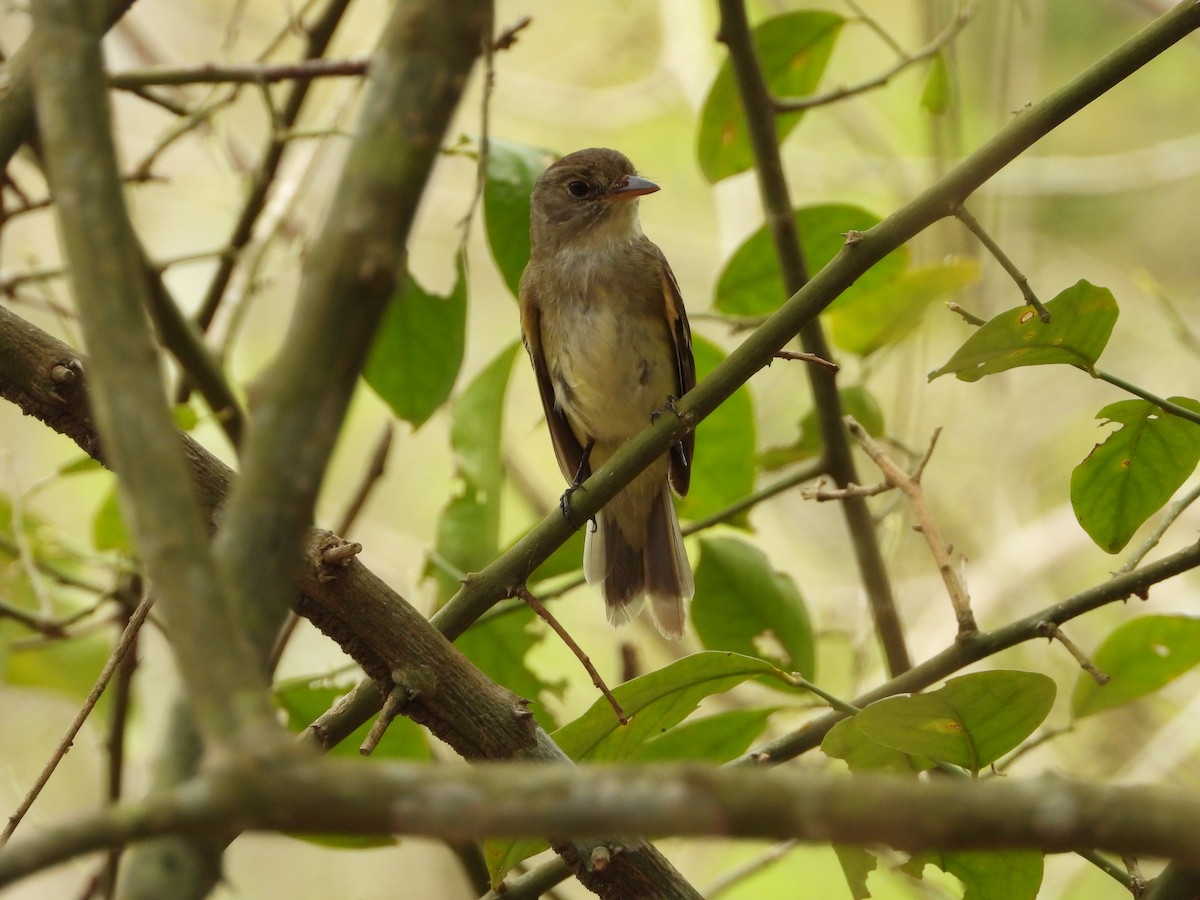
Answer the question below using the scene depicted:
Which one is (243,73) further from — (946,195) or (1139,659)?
(1139,659)

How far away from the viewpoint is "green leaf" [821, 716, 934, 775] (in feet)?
6.66

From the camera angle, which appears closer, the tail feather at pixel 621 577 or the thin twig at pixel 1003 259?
the thin twig at pixel 1003 259

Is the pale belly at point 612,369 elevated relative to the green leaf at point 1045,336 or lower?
elevated

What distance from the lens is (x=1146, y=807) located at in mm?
926

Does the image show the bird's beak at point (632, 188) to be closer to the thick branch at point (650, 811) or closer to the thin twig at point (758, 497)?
the thin twig at point (758, 497)

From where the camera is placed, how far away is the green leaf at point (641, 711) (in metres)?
2.20

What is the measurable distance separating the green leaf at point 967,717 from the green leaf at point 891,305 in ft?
5.19

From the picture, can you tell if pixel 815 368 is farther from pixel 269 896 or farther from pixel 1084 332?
pixel 269 896

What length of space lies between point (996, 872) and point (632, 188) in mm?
3055

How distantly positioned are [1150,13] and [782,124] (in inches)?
159

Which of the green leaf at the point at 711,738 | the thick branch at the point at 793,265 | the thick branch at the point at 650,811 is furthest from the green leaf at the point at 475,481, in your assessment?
the thick branch at the point at 650,811

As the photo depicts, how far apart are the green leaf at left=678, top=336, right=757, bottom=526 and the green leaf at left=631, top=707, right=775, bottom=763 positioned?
69 centimetres

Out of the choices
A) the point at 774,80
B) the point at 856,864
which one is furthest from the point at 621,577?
the point at 856,864

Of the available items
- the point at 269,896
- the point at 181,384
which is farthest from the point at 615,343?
the point at 269,896
